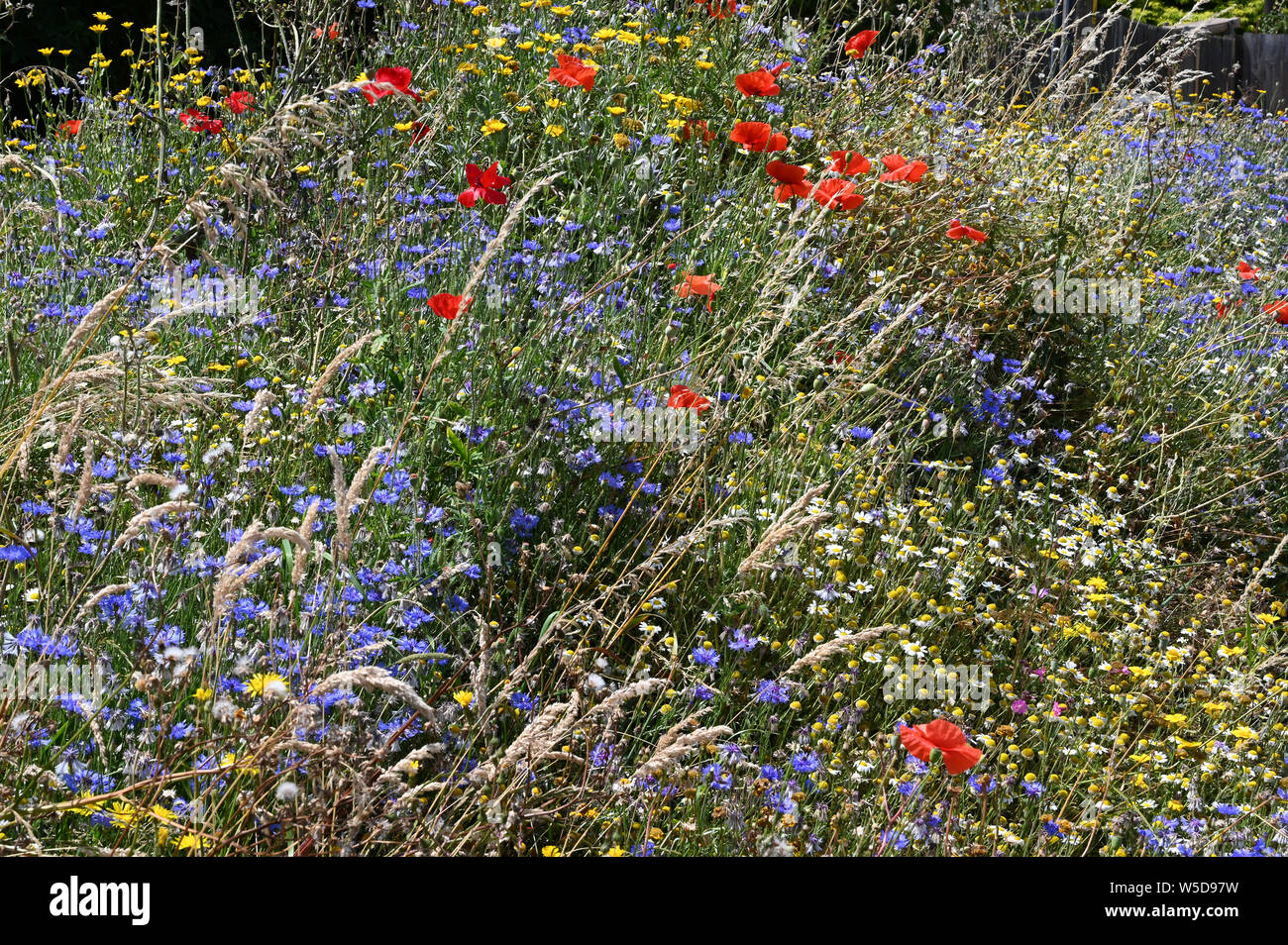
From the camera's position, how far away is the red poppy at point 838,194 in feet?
8.81

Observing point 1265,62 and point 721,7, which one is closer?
point 721,7

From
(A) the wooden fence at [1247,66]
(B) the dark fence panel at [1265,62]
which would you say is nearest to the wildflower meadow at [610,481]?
(A) the wooden fence at [1247,66]

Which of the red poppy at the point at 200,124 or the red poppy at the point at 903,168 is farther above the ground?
the red poppy at the point at 903,168

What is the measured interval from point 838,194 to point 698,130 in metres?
1.65

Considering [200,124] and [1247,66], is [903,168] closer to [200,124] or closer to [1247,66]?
[200,124]

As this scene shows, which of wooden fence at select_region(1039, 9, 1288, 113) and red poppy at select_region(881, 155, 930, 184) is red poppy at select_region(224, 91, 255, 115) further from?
wooden fence at select_region(1039, 9, 1288, 113)

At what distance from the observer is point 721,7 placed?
475 cm

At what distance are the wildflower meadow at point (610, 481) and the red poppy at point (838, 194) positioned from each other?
2.2 inches

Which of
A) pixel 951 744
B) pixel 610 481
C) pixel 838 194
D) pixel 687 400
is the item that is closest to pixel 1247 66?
pixel 838 194

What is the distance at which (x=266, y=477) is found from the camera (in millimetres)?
2277

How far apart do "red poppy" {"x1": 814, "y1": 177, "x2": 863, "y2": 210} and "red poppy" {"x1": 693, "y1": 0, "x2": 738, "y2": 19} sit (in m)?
1.40

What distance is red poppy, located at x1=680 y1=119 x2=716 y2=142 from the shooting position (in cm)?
391

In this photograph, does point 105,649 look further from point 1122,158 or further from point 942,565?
point 1122,158

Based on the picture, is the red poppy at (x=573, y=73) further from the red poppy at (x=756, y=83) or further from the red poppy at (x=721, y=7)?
the red poppy at (x=721, y=7)
